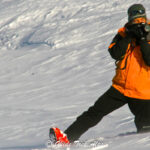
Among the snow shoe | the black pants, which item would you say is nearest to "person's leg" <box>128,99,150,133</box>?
the black pants

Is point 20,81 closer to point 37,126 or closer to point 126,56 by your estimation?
point 37,126

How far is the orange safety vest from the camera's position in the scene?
134 inches

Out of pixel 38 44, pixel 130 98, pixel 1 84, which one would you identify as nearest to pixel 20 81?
pixel 1 84

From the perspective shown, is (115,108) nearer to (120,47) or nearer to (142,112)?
(142,112)

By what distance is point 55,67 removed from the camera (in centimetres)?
1862

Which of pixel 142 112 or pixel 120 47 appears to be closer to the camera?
pixel 120 47

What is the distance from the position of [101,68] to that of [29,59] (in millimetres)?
5204

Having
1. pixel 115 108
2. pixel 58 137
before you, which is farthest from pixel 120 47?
pixel 58 137

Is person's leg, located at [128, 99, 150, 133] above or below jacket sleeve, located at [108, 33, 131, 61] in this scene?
below

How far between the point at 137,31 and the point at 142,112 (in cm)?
64

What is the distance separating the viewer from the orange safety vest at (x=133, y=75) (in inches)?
134

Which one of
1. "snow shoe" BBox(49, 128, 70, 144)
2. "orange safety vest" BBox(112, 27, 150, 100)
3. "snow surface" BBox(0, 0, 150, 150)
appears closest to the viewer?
"orange safety vest" BBox(112, 27, 150, 100)

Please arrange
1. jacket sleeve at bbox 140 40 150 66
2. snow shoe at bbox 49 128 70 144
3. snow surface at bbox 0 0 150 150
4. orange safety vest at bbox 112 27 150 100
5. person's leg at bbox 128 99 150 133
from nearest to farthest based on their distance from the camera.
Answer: jacket sleeve at bbox 140 40 150 66
orange safety vest at bbox 112 27 150 100
person's leg at bbox 128 99 150 133
snow shoe at bbox 49 128 70 144
snow surface at bbox 0 0 150 150

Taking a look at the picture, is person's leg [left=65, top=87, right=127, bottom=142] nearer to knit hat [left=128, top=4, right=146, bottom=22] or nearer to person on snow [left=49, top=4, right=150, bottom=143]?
person on snow [left=49, top=4, right=150, bottom=143]
